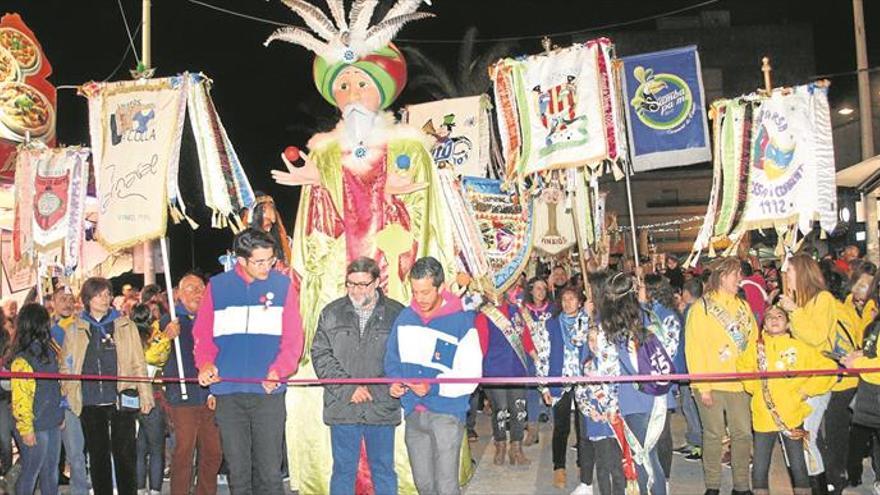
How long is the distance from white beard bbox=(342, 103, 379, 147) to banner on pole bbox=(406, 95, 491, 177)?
421cm

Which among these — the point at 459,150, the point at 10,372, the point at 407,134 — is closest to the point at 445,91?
the point at 459,150

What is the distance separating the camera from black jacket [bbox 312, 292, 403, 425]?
5.58 m

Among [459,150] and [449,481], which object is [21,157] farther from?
[449,481]

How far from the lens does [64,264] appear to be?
29.1 feet

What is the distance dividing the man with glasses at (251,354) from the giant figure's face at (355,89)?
1.98 meters

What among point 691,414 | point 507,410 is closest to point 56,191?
point 507,410

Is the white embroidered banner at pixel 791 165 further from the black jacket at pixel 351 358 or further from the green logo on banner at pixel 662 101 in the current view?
the black jacket at pixel 351 358

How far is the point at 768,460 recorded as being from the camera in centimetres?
633

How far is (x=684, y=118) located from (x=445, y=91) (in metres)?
15.4

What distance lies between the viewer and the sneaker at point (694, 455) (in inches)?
336

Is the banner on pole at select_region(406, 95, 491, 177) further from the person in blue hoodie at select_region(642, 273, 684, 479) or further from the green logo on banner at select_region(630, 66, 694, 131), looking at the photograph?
the person in blue hoodie at select_region(642, 273, 684, 479)

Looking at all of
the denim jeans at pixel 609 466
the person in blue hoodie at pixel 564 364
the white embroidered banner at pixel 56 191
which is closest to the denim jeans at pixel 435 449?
the denim jeans at pixel 609 466

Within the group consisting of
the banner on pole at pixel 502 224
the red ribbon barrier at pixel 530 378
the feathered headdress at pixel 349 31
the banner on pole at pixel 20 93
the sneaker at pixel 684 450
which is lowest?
the sneaker at pixel 684 450

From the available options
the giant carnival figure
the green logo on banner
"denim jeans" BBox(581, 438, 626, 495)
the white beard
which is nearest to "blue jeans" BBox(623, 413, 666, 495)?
"denim jeans" BBox(581, 438, 626, 495)
